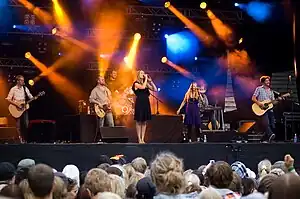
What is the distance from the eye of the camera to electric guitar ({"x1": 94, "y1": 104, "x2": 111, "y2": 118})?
1314cm


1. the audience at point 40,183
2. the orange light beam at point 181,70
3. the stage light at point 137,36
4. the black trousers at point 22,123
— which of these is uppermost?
the stage light at point 137,36

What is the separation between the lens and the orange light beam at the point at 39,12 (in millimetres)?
15242

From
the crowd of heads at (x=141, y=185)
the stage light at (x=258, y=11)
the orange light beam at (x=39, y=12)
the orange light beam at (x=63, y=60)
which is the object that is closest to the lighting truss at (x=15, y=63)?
the orange light beam at (x=63, y=60)

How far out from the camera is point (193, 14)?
53.8 ft

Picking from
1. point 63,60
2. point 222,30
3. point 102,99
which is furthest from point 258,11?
point 63,60

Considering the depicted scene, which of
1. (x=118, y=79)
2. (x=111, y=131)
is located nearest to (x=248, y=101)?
(x=118, y=79)

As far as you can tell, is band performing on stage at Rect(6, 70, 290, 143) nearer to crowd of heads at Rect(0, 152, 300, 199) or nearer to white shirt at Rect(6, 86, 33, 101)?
white shirt at Rect(6, 86, 33, 101)

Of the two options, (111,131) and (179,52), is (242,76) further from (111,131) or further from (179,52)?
(111,131)

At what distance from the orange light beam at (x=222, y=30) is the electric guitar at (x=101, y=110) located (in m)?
5.39

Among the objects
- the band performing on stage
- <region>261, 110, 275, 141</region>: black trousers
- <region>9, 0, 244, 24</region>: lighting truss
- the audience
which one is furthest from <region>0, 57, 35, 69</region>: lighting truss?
the audience

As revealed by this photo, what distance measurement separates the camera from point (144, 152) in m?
9.68

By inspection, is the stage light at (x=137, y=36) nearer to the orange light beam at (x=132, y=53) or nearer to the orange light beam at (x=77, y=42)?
the orange light beam at (x=132, y=53)

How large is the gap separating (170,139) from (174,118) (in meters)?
0.56

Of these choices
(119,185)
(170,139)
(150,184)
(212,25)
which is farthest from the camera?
(212,25)
